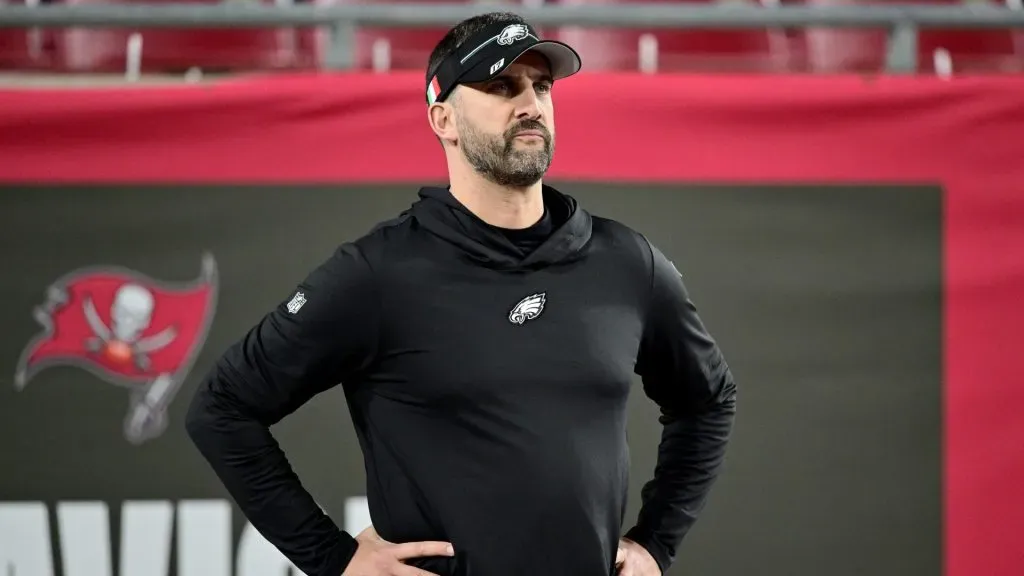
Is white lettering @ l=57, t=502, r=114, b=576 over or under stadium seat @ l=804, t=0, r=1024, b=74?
under

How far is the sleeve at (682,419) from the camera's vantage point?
1.86 meters

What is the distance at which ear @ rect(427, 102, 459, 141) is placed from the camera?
5.77ft

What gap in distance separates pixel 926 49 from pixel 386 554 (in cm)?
290

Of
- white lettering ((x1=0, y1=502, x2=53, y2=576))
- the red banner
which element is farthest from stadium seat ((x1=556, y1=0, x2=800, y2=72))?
white lettering ((x1=0, y1=502, x2=53, y2=576))

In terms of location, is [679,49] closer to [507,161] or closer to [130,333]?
[130,333]

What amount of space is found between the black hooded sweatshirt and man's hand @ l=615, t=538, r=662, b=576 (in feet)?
0.38

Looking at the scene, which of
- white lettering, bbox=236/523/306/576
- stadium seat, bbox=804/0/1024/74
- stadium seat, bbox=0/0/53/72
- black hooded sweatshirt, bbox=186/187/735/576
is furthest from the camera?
stadium seat, bbox=804/0/1024/74

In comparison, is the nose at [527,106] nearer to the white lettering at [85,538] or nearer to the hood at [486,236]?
the hood at [486,236]

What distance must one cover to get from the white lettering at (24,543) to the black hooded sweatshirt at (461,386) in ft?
4.16

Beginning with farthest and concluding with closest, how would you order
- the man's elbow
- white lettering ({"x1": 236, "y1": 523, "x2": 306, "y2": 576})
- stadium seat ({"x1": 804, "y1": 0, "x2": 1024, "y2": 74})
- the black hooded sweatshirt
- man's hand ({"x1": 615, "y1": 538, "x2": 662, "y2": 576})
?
stadium seat ({"x1": 804, "y1": 0, "x2": 1024, "y2": 74})
white lettering ({"x1": 236, "y1": 523, "x2": 306, "y2": 576})
man's hand ({"x1": 615, "y1": 538, "x2": 662, "y2": 576})
the man's elbow
the black hooded sweatshirt

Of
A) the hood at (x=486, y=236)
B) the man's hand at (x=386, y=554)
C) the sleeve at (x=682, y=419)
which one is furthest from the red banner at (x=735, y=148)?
the man's hand at (x=386, y=554)

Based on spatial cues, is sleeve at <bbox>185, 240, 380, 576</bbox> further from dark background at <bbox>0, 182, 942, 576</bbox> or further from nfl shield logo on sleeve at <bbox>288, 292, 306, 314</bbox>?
dark background at <bbox>0, 182, 942, 576</bbox>

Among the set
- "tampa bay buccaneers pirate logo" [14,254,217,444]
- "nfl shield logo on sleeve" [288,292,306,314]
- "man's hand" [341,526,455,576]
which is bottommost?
"man's hand" [341,526,455,576]

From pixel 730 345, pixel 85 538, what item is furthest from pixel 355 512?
pixel 730 345
